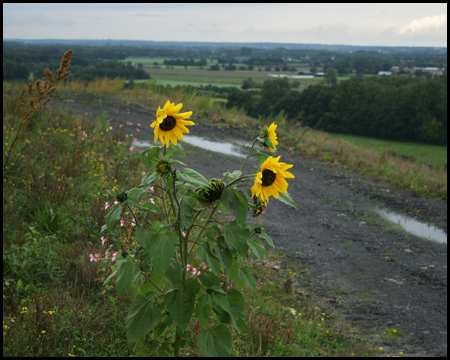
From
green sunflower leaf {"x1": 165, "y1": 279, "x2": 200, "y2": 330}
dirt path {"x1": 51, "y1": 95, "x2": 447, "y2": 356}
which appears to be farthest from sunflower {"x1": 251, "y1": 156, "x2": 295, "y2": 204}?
dirt path {"x1": 51, "y1": 95, "x2": 447, "y2": 356}

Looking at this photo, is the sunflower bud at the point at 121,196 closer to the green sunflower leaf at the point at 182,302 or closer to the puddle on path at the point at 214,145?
the green sunflower leaf at the point at 182,302

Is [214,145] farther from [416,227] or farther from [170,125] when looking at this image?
[170,125]

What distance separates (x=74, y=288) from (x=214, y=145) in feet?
26.6

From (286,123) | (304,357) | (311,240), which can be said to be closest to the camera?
(304,357)

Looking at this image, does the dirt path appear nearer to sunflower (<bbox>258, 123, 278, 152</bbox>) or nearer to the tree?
sunflower (<bbox>258, 123, 278, 152</bbox>)

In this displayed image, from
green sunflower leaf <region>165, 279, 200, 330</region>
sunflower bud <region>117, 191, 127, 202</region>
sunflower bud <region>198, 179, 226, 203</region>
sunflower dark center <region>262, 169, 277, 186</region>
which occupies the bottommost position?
green sunflower leaf <region>165, 279, 200, 330</region>

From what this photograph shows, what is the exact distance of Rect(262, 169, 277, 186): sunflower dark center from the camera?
72.8 inches

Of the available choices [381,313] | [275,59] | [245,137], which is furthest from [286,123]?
[275,59]

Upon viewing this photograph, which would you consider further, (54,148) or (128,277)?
(54,148)

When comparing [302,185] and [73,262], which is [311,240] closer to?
[302,185]

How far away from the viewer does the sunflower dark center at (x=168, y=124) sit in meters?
1.89

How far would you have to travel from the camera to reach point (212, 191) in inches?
72.9

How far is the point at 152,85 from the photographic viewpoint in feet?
60.7

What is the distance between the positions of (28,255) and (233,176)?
93.5 inches
